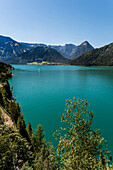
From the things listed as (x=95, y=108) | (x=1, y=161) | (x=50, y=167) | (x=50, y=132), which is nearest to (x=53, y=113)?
(x=50, y=132)

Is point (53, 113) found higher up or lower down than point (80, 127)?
lower down

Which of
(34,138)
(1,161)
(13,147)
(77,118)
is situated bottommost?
(34,138)

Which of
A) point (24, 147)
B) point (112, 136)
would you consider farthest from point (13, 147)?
point (112, 136)

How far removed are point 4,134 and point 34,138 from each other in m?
9.80

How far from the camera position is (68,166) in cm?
932

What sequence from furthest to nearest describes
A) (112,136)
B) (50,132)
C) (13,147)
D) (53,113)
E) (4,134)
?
(53,113) → (50,132) → (112,136) → (4,134) → (13,147)

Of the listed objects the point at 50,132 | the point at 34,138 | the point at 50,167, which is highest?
the point at 50,167

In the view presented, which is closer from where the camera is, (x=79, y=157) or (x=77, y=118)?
(x=79, y=157)

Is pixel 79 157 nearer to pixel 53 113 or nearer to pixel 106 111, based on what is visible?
pixel 53 113

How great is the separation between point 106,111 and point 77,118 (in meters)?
34.3

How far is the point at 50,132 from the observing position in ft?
87.7

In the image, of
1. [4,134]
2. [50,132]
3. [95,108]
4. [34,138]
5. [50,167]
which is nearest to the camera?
[4,134]

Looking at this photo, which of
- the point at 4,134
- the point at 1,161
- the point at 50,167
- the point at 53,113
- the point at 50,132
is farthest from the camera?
the point at 53,113

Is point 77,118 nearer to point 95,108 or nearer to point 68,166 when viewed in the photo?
point 68,166
